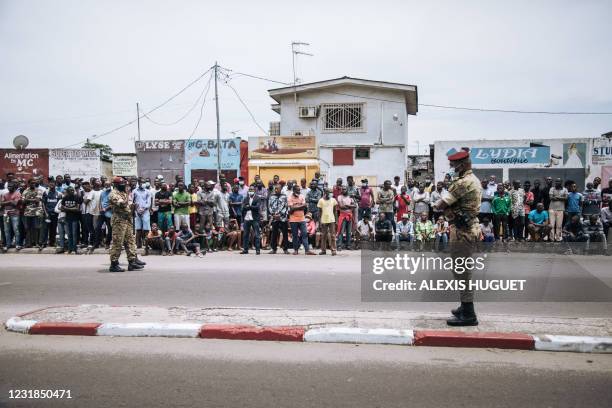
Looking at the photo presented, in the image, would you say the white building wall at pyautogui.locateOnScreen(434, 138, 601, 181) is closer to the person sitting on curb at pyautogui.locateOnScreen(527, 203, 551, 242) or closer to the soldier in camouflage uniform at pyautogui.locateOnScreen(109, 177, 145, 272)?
the person sitting on curb at pyautogui.locateOnScreen(527, 203, 551, 242)

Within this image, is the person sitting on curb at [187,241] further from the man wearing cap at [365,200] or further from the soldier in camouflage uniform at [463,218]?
the soldier in camouflage uniform at [463,218]

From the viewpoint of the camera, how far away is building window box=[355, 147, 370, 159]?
89.6 feet

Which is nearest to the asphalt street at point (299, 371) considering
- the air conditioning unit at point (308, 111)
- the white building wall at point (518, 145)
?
the white building wall at point (518, 145)

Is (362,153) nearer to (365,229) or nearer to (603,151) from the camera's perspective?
(603,151)

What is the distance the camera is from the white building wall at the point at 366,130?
27.0m

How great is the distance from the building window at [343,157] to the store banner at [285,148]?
13.8 ft

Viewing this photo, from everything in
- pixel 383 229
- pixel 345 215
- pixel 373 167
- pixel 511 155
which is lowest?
pixel 383 229

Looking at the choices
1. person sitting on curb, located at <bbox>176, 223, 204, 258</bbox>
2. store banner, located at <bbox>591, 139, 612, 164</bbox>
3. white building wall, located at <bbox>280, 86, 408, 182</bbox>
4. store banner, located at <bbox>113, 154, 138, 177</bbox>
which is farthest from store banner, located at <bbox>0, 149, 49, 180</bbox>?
store banner, located at <bbox>591, 139, 612, 164</bbox>

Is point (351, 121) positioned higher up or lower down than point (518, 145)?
higher up

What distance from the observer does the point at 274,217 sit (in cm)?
1355

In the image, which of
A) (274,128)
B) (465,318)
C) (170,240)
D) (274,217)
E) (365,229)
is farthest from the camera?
(274,128)

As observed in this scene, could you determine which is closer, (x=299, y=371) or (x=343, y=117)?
(x=299, y=371)

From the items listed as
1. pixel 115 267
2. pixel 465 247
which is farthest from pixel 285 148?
pixel 465 247

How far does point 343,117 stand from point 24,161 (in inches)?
741
